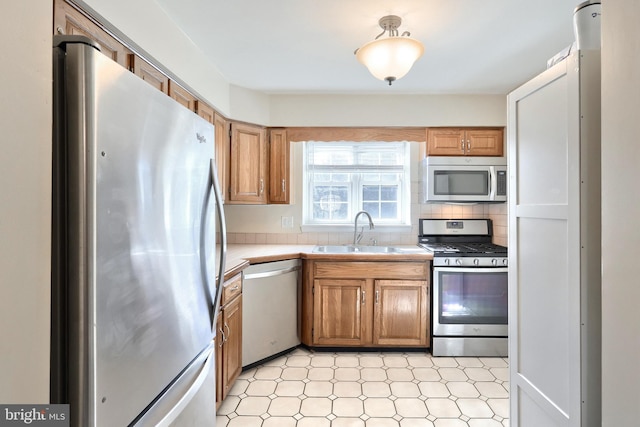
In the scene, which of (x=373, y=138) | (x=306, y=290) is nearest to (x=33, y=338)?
(x=306, y=290)

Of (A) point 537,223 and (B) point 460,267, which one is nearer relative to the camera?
(A) point 537,223

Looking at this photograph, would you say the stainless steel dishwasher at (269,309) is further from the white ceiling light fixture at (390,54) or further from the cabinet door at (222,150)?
the white ceiling light fixture at (390,54)

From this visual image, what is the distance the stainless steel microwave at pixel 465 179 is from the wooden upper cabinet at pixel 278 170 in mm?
1357

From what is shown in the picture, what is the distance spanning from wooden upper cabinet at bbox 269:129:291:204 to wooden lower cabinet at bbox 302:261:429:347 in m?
0.75

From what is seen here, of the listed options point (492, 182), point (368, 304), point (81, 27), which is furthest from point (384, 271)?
point (81, 27)

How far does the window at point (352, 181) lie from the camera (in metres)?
3.48

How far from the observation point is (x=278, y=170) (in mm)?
3137

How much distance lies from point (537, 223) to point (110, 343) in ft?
4.53

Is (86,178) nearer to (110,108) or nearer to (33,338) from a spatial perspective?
(110,108)

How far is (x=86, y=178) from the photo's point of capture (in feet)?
2.23

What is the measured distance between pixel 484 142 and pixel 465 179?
44 centimetres

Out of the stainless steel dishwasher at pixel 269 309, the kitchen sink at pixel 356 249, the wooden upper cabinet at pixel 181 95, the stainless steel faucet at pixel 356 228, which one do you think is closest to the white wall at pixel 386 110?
the stainless steel faucet at pixel 356 228

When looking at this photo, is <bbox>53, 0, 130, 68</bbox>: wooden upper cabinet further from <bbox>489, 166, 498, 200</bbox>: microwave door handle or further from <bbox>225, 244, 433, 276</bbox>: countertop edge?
<bbox>489, 166, 498, 200</bbox>: microwave door handle

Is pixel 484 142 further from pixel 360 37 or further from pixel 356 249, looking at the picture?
pixel 360 37
